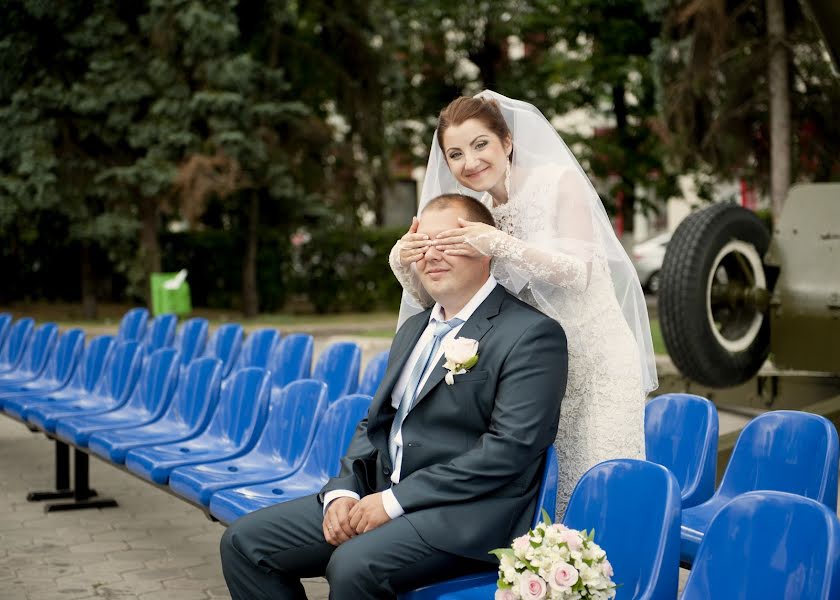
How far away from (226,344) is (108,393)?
114 cm

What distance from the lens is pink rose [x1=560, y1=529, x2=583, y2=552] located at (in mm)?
2496

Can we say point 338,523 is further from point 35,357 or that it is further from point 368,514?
point 35,357

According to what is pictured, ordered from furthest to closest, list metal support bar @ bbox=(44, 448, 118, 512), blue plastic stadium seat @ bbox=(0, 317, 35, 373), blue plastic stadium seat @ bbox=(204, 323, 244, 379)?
blue plastic stadium seat @ bbox=(0, 317, 35, 373) < blue plastic stadium seat @ bbox=(204, 323, 244, 379) < metal support bar @ bbox=(44, 448, 118, 512)

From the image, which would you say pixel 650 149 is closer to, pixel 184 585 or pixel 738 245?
pixel 738 245

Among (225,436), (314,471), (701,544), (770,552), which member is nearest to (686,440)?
(314,471)

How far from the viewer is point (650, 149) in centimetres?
2450

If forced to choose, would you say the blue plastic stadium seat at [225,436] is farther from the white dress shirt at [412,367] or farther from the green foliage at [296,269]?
the green foliage at [296,269]

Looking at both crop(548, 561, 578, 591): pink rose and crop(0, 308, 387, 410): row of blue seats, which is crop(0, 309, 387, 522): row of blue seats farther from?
crop(548, 561, 578, 591): pink rose

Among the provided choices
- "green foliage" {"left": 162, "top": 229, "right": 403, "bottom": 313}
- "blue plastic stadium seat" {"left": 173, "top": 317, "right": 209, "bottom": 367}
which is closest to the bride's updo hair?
"blue plastic stadium seat" {"left": 173, "top": 317, "right": 209, "bottom": 367}

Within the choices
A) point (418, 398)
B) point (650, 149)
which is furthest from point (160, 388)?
point (650, 149)

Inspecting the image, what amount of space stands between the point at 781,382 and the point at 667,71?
9.64 m

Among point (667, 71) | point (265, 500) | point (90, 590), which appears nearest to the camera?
point (265, 500)

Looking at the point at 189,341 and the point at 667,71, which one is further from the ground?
the point at 667,71

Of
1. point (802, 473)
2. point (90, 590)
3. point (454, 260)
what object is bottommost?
point (90, 590)
